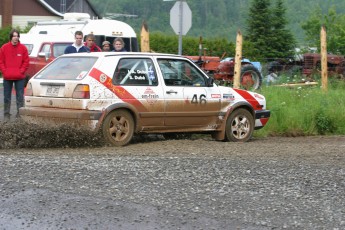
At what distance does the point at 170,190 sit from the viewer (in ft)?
24.0

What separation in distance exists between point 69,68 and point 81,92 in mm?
679

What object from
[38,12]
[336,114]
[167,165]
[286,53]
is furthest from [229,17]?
[167,165]

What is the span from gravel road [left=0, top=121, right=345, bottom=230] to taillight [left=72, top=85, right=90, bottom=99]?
3.84ft

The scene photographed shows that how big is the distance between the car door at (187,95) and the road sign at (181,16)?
4832 millimetres

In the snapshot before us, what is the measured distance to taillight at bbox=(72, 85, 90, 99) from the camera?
11.1m

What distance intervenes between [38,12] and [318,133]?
48890mm

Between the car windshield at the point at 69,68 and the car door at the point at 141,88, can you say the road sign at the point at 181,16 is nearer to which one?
the car door at the point at 141,88

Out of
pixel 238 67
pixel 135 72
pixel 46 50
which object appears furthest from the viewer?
pixel 46 50

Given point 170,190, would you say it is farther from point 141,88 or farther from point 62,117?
point 141,88

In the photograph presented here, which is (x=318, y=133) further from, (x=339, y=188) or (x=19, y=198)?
(x=19, y=198)

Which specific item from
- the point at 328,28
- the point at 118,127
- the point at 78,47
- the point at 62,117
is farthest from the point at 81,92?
the point at 328,28

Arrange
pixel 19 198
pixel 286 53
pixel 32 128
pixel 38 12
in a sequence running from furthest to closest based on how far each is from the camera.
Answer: pixel 38 12 < pixel 286 53 < pixel 32 128 < pixel 19 198

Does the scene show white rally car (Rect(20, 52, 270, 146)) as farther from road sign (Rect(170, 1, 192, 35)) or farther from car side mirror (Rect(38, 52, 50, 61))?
car side mirror (Rect(38, 52, 50, 61))

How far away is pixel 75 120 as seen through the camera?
11.1m
